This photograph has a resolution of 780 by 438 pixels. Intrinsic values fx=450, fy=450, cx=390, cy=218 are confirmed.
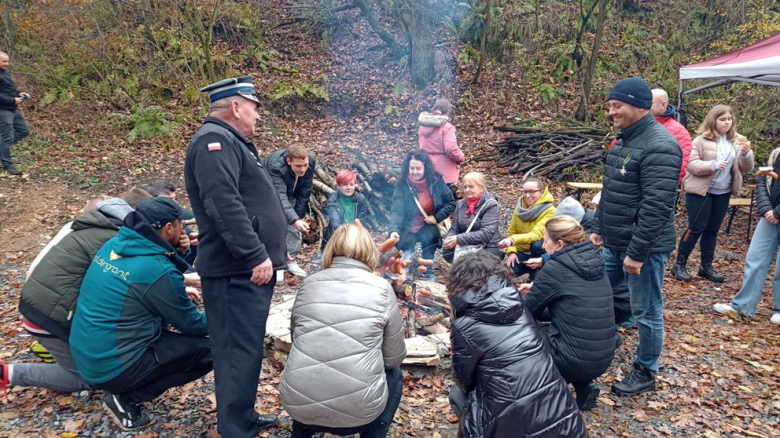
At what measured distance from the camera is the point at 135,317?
2908mm

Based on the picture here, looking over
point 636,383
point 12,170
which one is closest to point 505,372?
point 636,383

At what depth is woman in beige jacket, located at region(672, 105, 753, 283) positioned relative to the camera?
5.48m

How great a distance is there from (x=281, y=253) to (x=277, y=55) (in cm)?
1316

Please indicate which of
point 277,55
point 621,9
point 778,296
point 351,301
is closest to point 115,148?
point 277,55

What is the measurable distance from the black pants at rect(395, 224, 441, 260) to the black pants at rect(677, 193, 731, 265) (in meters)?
3.23

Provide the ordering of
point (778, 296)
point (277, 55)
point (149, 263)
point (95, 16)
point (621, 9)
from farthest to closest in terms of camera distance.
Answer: point (621, 9) → point (277, 55) → point (95, 16) → point (778, 296) → point (149, 263)

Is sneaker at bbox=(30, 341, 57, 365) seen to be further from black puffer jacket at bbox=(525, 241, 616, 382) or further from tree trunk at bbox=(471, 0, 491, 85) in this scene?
tree trunk at bbox=(471, 0, 491, 85)

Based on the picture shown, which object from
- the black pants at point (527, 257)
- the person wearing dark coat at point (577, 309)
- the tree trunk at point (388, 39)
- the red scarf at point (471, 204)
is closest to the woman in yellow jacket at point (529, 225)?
the black pants at point (527, 257)

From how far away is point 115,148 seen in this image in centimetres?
1012

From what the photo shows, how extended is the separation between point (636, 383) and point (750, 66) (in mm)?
5063

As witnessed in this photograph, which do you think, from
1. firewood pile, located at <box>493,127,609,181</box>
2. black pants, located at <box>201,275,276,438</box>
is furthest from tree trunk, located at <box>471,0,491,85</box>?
black pants, located at <box>201,275,276,438</box>

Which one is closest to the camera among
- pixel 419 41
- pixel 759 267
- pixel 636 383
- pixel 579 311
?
pixel 579 311

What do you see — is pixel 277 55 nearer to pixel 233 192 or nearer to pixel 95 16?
pixel 95 16

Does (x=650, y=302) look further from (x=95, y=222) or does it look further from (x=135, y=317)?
(x=95, y=222)
